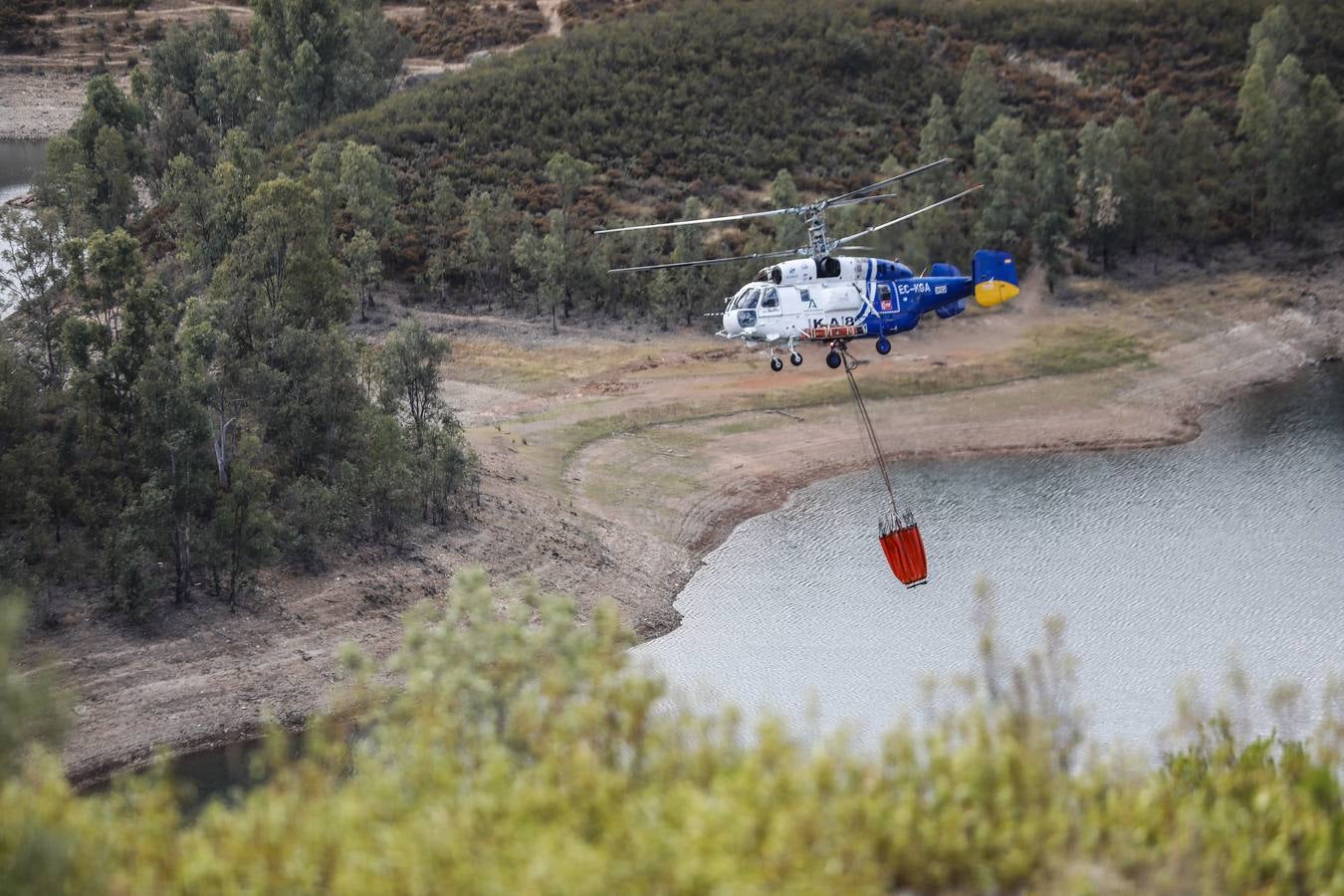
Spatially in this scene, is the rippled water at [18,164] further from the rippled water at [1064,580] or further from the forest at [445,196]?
the rippled water at [1064,580]

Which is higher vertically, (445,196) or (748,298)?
(445,196)

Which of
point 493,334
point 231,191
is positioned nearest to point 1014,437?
point 493,334

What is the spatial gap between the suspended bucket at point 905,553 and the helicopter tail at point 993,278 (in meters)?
8.26

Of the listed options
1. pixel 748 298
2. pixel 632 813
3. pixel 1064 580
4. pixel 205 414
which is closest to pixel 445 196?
pixel 748 298

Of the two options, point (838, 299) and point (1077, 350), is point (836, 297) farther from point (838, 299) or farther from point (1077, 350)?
point (1077, 350)

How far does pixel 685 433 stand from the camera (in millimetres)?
66500

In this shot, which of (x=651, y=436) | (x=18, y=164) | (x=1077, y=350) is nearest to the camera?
(x=651, y=436)

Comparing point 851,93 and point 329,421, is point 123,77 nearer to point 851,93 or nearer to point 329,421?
point 851,93

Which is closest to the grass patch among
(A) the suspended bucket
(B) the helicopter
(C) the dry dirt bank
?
(C) the dry dirt bank

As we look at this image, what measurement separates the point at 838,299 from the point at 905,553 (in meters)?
8.99

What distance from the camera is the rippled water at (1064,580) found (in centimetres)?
4338

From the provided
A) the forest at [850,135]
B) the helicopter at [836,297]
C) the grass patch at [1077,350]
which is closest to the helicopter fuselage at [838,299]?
the helicopter at [836,297]

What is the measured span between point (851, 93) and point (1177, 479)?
173 ft

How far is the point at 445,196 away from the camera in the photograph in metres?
88.9
